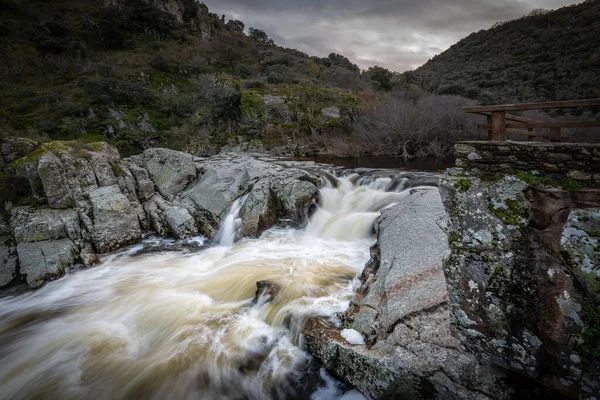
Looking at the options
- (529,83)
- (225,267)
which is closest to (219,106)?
(225,267)

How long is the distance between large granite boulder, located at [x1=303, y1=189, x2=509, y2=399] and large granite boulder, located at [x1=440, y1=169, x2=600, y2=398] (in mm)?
415

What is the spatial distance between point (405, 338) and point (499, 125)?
286 cm

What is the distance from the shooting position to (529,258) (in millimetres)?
2375

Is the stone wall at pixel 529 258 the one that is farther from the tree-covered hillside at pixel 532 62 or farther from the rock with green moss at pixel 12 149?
the tree-covered hillside at pixel 532 62

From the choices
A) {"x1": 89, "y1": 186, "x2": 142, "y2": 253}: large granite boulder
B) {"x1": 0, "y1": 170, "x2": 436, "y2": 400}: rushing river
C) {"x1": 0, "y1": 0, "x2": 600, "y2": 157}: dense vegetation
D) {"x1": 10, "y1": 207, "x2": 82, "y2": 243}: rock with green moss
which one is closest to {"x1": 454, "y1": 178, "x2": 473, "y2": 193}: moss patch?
{"x1": 0, "y1": 170, "x2": 436, "y2": 400}: rushing river

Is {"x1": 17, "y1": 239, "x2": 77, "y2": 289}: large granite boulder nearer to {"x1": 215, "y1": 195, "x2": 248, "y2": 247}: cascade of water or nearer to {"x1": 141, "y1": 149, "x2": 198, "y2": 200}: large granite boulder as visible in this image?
{"x1": 141, "y1": 149, "x2": 198, "y2": 200}: large granite boulder

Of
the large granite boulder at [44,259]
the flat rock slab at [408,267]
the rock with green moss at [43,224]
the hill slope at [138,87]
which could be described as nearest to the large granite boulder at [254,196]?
the rock with green moss at [43,224]

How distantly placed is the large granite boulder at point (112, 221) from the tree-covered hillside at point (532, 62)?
39756 millimetres

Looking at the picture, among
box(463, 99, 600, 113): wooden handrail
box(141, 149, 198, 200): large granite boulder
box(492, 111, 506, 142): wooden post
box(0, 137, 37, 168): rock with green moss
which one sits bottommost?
box(141, 149, 198, 200): large granite boulder

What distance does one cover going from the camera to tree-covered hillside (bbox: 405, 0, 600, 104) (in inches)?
1386

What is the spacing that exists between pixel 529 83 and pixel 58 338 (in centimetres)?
5458

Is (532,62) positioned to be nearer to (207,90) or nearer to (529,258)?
(207,90)

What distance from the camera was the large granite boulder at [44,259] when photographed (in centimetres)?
715

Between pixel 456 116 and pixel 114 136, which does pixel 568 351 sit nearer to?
pixel 456 116
